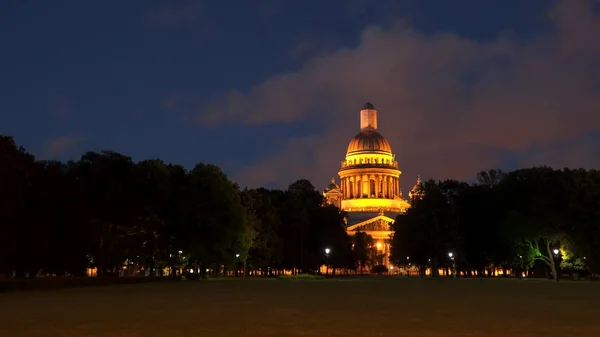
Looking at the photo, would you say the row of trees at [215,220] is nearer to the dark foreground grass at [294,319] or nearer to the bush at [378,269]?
the dark foreground grass at [294,319]

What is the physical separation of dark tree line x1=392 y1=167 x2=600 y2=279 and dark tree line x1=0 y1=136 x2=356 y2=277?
2291 centimetres

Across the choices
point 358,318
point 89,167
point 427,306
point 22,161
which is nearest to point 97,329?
point 358,318

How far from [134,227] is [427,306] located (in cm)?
5231

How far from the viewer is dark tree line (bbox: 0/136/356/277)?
204 ft

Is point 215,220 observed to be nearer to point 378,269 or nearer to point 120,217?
point 120,217

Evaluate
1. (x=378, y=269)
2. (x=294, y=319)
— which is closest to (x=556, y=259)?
(x=294, y=319)

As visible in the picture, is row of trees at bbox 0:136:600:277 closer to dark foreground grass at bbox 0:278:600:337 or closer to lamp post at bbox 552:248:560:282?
lamp post at bbox 552:248:560:282

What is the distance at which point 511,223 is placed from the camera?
93250 millimetres

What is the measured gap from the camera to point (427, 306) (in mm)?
32625

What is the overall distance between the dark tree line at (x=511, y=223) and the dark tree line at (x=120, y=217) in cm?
2291

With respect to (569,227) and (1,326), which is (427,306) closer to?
(1,326)

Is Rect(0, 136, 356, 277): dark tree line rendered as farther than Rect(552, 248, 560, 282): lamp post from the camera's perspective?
No

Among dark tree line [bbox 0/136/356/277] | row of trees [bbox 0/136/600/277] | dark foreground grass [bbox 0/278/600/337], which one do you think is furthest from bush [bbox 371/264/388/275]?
dark foreground grass [bbox 0/278/600/337]

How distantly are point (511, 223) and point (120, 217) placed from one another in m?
46.2
